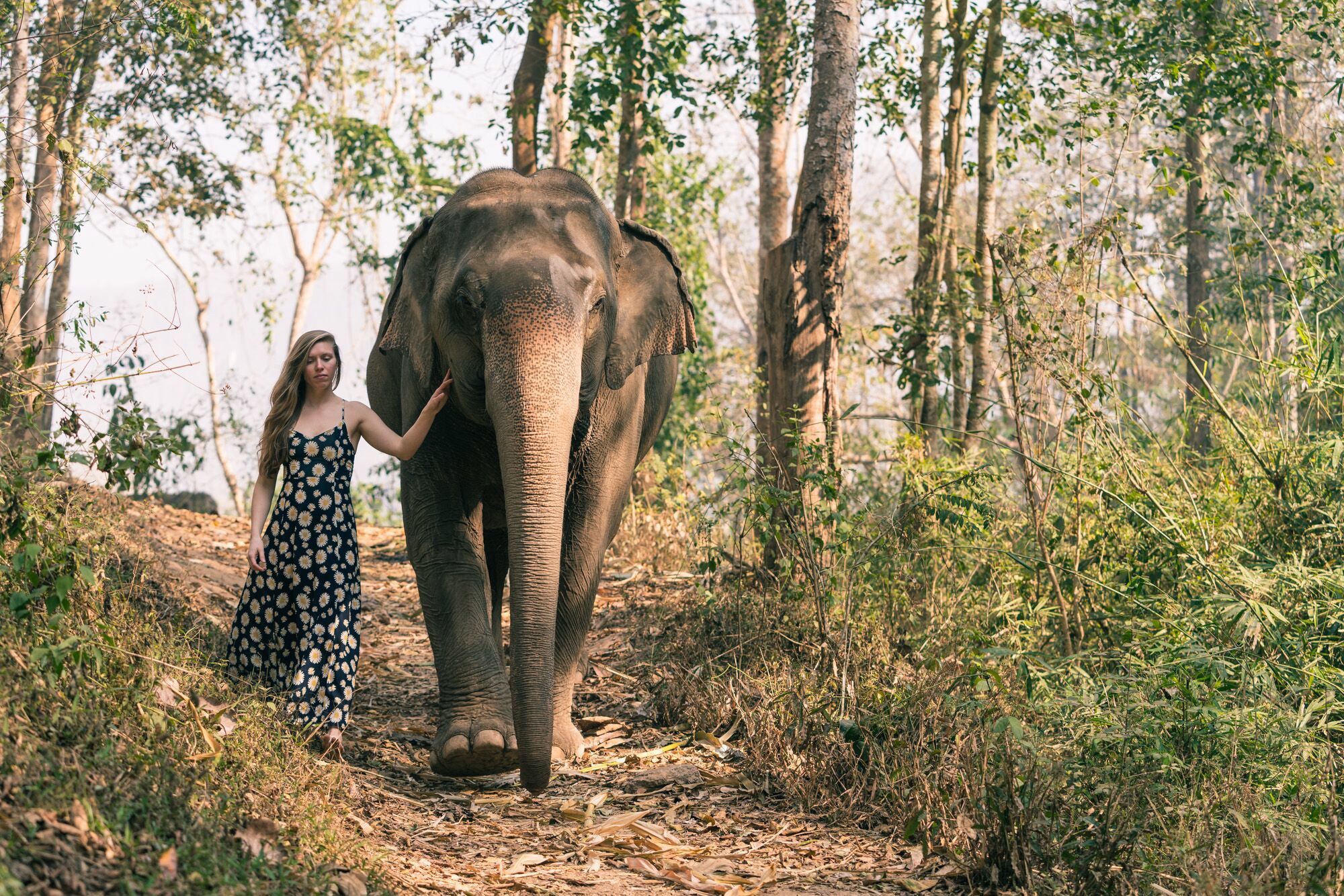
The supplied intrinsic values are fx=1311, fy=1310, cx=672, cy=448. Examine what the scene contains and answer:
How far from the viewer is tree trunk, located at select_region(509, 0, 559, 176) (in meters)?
11.2

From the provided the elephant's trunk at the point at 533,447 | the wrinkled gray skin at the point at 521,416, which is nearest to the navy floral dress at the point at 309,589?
the wrinkled gray skin at the point at 521,416

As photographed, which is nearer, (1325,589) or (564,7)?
(1325,589)

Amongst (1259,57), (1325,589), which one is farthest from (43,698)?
(1259,57)

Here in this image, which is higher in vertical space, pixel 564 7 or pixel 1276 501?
pixel 564 7

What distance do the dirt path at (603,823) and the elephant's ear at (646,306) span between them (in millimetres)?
1712

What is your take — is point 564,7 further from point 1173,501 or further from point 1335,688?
point 1335,688

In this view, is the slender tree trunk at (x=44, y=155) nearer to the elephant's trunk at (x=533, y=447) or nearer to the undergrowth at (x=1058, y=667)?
the elephant's trunk at (x=533, y=447)

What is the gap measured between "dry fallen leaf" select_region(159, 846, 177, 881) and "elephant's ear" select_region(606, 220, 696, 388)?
3.08 meters

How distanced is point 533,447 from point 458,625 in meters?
1.16

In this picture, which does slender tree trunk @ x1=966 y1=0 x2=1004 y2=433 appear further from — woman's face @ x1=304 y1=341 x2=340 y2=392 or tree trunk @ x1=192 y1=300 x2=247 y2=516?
tree trunk @ x1=192 y1=300 x2=247 y2=516

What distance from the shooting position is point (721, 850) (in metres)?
4.68

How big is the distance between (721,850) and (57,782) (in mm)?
2318

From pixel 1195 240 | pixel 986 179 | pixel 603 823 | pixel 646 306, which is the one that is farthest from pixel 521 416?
pixel 1195 240

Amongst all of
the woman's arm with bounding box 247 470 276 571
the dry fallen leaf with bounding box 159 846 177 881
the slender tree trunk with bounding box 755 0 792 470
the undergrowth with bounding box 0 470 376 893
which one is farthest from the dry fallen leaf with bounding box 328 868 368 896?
the slender tree trunk with bounding box 755 0 792 470
